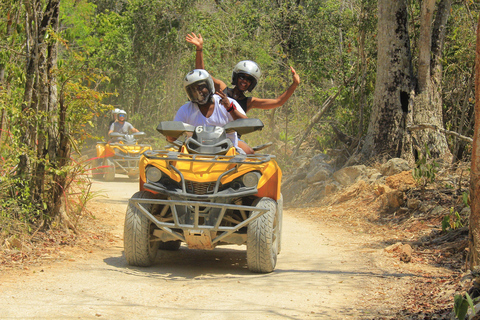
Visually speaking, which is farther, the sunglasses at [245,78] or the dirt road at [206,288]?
the sunglasses at [245,78]

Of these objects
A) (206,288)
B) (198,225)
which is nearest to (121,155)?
(198,225)

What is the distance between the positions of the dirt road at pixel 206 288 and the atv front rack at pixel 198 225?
378 millimetres

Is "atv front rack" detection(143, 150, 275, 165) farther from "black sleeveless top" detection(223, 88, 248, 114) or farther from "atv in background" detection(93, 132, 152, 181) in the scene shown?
"atv in background" detection(93, 132, 152, 181)

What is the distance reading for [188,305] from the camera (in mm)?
4352

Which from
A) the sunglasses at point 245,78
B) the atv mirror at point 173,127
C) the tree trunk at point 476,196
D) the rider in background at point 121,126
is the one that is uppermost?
the sunglasses at point 245,78

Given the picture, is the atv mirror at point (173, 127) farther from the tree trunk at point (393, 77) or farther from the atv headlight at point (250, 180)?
the tree trunk at point (393, 77)

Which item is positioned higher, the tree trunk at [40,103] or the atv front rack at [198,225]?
the tree trunk at [40,103]

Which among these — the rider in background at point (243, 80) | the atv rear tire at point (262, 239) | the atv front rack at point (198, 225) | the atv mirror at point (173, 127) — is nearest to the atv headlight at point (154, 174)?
the atv front rack at point (198, 225)

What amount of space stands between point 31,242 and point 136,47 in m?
18.3

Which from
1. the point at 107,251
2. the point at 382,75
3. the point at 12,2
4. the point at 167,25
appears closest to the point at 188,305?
the point at 107,251

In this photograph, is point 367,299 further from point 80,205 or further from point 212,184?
point 80,205

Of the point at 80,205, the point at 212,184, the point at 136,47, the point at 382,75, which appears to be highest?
the point at 136,47

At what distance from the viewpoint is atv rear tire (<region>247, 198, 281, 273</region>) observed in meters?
5.44

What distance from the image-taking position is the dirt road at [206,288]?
414 cm
